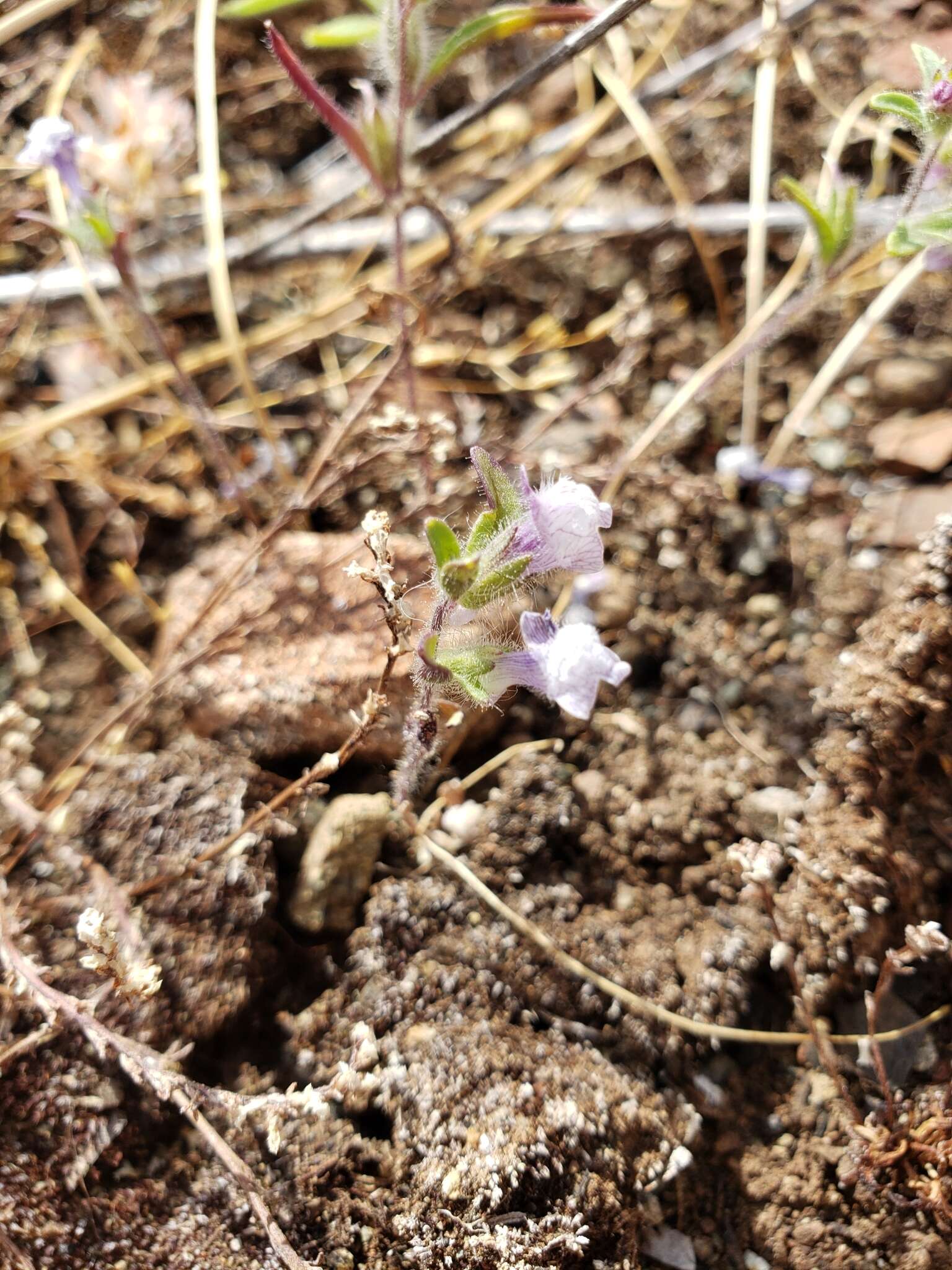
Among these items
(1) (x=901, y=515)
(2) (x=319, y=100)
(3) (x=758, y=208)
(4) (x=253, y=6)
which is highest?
(4) (x=253, y=6)

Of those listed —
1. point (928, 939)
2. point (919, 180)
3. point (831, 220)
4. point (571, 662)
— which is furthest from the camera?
point (831, 220)

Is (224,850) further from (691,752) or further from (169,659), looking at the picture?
(691,752)

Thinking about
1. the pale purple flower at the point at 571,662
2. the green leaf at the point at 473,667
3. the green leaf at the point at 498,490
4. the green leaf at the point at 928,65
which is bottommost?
the green leaf at the point at 473,667

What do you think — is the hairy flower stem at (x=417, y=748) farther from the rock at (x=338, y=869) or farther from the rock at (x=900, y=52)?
the rock at (x=900, y=52)

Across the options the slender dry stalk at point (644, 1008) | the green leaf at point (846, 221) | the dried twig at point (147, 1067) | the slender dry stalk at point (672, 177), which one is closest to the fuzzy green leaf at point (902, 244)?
the green leaf at point (846, 221)

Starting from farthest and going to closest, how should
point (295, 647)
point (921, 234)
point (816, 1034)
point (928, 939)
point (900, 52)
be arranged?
point (900, 52), point (295, 647), point (921, 234), point (816, 1034), point (928, 939)

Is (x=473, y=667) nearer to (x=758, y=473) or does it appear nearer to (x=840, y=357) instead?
(x=758, y=473)

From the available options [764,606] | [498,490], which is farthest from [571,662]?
[764,606]
